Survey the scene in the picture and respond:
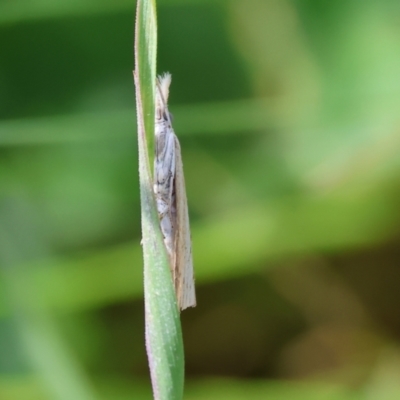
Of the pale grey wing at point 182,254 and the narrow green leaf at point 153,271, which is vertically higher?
the narrow green leaf at point 153,271

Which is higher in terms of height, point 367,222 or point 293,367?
point 367,222

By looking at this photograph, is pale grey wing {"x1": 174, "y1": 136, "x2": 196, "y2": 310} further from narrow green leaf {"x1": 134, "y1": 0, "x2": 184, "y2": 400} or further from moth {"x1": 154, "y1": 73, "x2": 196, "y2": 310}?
narrow green leaf {"x1": 134, "y1": 0, "x2": 184, "y2": 400}

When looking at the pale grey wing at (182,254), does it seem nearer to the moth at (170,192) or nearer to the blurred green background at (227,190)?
the moth at (170,192)

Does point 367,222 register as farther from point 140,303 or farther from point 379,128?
point 140,303

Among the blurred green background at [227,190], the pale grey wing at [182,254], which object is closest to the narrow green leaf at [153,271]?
the pale grey wing at [182,254]

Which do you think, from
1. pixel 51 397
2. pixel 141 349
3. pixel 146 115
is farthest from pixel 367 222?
pixel 146 115

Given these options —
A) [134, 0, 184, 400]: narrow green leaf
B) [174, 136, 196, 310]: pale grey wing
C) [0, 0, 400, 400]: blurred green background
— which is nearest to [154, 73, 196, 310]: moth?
[174, 136, 196, 310]: pale grey wing

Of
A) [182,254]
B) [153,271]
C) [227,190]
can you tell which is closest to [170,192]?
[182,254]
